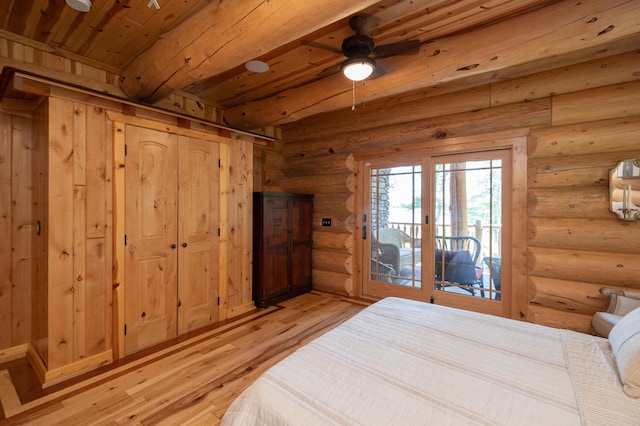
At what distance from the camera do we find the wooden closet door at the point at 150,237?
261cm

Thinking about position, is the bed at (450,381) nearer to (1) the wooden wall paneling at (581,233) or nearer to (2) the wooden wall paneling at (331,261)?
(1) the wooden wall paneling at (581,233)

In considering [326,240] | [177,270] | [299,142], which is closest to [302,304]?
[326,240]

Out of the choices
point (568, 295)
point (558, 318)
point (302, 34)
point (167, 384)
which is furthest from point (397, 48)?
point (167, 384)

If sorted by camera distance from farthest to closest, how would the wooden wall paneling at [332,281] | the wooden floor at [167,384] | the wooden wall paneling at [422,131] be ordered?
the wooden wall paneling at [332,281], the wooden wall paneling at [422,131], the wooden floor at [167,384]

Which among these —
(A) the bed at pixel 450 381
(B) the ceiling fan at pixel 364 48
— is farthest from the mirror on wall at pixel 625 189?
(B) the ceiling fan at pixel 364 48

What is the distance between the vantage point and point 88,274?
93.2 inches

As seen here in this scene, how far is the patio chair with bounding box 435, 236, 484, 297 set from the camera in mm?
3369

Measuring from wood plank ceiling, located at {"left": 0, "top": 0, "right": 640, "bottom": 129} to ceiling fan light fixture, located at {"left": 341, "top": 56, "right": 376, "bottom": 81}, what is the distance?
160 millimetres

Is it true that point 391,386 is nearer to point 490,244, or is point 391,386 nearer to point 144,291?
point 144,291

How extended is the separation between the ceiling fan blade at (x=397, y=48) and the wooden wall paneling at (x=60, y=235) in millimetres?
2452

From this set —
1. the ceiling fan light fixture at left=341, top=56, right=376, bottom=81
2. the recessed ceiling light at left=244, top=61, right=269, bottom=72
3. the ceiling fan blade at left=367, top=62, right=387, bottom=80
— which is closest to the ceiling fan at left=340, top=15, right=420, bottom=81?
the ceiling fan light fixture at left=341, top=56, right=376, bottom=81

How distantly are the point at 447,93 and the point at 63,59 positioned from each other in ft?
13.1

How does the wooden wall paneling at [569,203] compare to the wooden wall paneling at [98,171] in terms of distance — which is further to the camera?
the wooden wall paneling at [569,203]

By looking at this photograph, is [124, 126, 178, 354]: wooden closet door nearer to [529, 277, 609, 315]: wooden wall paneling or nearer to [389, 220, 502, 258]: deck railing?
[389, 220, 502, 258]: deck railing
